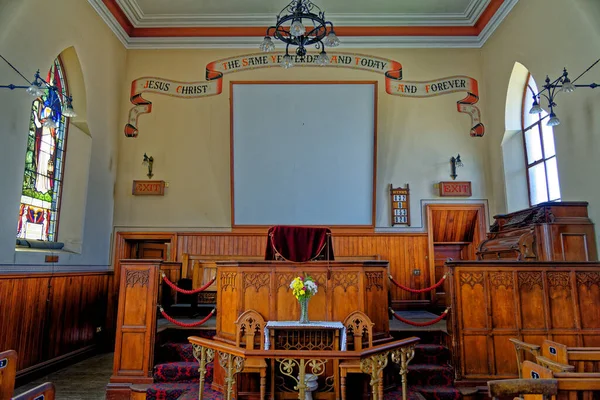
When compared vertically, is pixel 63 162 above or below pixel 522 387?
above

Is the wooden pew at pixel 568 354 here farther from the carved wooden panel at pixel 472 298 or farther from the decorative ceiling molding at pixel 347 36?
the decorative ceiling molding at pixel 347 36

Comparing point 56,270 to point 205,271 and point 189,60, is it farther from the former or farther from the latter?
point 189,60

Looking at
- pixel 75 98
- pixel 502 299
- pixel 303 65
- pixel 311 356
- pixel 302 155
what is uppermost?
pixel 303 65

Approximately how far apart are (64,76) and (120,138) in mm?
1650

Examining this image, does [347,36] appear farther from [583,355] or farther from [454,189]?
[583,355]

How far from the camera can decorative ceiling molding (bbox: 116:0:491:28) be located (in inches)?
305

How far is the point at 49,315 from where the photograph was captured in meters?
5.34

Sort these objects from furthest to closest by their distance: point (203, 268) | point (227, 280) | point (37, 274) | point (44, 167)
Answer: point (203, 268) → point (44, 167) → point (37, 274) → point (227, 280)

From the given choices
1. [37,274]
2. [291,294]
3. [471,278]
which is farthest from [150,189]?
[471,278]

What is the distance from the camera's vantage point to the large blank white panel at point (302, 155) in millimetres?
7648

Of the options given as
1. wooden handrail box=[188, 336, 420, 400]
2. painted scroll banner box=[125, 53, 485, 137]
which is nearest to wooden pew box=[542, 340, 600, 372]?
wooden handrail box=[188, 336, 420, 400]

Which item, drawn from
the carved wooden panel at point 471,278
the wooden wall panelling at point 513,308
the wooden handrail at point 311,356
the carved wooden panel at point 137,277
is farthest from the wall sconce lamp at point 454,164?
the carved wooden panel at point 137,277

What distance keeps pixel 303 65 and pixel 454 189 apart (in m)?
3.92

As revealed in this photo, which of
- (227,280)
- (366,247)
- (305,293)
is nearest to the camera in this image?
(305,293)
